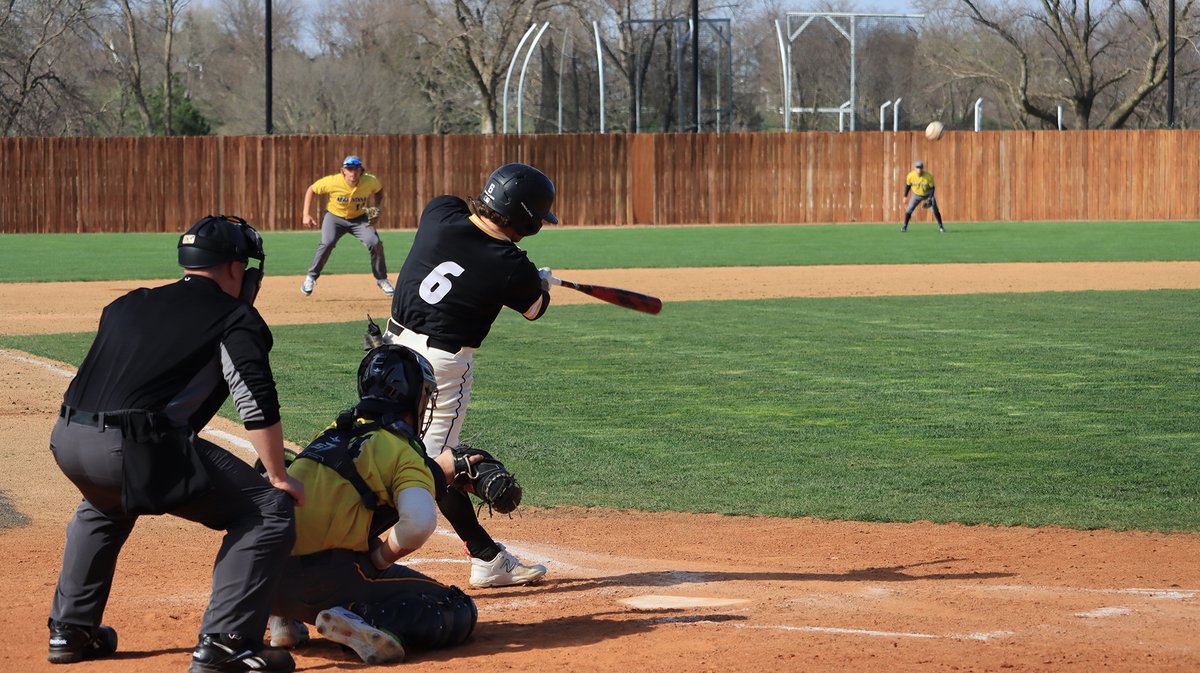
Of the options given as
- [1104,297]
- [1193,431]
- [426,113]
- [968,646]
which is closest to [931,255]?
[1104,297]

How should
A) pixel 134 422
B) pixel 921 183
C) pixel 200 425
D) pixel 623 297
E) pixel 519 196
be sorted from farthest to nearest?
pixel 921 183 → pixel 623 297 → pixel 519 196 → pixel 200 425 → pixel 134 422

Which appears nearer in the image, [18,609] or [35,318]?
[18,609]

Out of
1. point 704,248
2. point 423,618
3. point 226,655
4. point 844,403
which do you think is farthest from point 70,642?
point 704,248

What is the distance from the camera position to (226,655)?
15.2ft

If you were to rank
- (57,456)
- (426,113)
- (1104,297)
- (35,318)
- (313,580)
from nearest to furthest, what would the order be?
(57,456) → (313,580) → (35,318) → (1104,297) → (426,113)

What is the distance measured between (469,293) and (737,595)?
1.75 meters

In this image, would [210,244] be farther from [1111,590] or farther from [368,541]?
[1111,590]

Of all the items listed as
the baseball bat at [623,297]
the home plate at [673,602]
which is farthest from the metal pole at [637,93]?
the home plate at [673,602]

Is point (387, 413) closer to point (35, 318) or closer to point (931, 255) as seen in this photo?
point (35, 318)

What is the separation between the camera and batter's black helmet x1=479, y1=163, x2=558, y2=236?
6090mm

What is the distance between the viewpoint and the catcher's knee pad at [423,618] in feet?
16.5

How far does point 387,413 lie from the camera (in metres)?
5.19

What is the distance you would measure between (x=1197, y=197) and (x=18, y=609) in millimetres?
43744

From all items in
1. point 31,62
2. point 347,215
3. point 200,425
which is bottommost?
point 200,425
